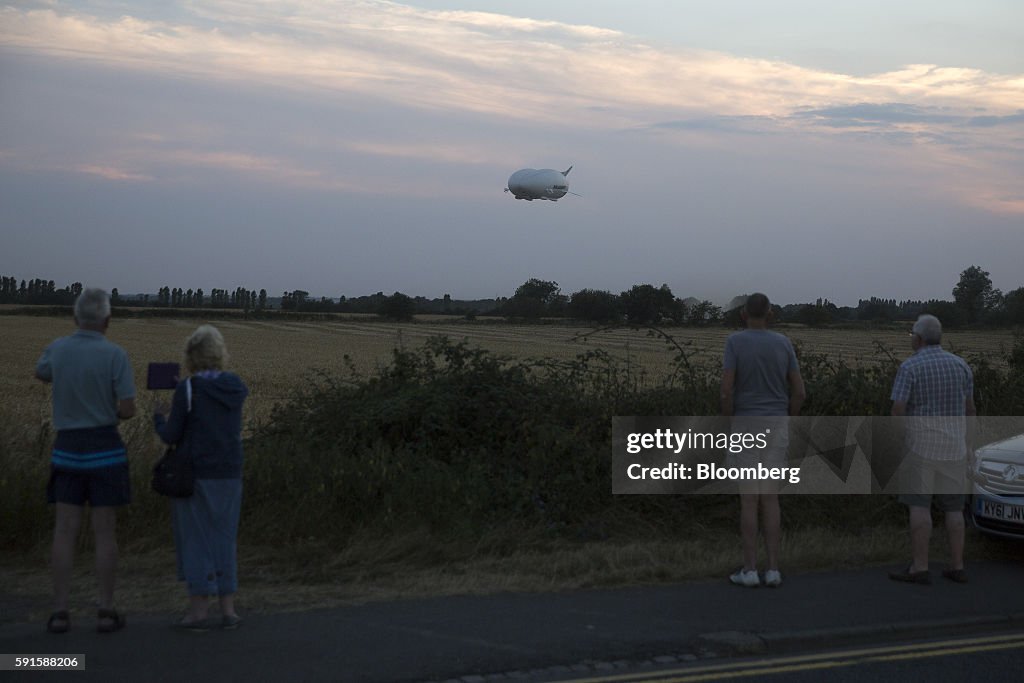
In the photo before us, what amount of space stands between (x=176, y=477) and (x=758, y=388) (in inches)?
154

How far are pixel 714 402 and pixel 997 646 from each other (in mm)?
4205

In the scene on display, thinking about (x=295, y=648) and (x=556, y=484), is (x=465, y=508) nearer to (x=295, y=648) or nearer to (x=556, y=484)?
(x=556, y=484)

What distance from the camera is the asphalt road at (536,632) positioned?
5.35m

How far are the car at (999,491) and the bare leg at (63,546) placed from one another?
6920 mm

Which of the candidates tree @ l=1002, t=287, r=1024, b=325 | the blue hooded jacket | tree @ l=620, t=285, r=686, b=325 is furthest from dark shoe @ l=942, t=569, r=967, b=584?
tree @ l=1002, t=287, r=1024, b=325

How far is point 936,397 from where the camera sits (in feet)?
24.2

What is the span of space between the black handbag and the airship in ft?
65.3

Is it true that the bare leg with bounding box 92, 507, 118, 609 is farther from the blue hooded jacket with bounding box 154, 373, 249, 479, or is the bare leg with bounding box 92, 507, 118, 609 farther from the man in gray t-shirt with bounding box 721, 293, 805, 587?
the man in gray t-shirt with bounding box 721, 293, 805, 587

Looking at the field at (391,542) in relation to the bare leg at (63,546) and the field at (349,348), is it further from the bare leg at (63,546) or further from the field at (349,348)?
the field at (349,348)

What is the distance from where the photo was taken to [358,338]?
55.6 meters

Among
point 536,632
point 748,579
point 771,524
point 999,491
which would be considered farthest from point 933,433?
point 536,632

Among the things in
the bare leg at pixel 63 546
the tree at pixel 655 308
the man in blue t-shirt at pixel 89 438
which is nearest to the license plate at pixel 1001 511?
the tree at pixel 655 308

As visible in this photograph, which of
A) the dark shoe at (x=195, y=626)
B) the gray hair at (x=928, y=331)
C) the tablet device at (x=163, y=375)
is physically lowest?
the dark shoe at (x=195, y=626)

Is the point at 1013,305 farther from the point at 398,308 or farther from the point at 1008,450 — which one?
the point at 398,308
